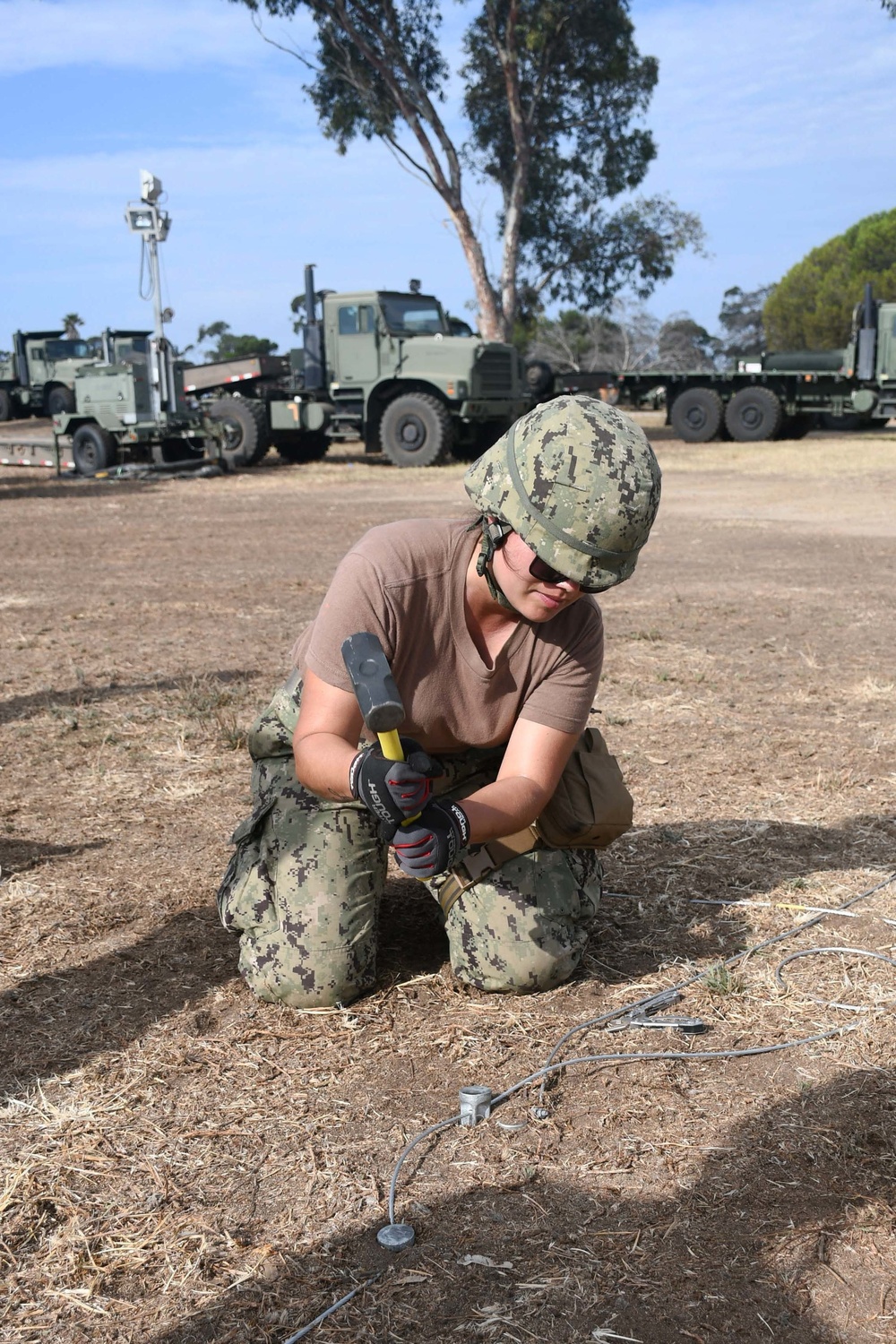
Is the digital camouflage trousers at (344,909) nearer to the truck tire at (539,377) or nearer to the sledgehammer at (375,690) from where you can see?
the sledgehammer at (375,690)

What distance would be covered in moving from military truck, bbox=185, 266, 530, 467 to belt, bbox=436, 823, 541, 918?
54.7 ft

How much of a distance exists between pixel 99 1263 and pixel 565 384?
24891mm

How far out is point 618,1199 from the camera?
2.18 metres

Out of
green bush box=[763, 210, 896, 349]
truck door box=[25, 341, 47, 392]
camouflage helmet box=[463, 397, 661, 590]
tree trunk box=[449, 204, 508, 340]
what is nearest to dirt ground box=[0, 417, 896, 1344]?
camouflage helmet box=[463, 397, 661, 590]

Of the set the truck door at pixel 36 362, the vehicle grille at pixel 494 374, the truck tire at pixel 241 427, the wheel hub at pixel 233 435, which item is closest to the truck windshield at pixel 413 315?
the vehicle grille at pixel 494 374

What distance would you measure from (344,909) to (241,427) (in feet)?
59.2

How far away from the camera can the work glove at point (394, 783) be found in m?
2.31

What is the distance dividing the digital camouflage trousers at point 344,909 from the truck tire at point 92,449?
16.8 m

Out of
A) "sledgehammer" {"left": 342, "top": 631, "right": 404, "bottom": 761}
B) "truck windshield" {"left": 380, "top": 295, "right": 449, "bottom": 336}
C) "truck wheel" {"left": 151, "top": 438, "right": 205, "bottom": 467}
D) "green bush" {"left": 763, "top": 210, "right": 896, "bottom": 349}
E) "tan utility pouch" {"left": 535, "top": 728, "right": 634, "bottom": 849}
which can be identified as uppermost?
"green bush" {"left": 763, "top": 210, "right": 896, "bottom": 349}

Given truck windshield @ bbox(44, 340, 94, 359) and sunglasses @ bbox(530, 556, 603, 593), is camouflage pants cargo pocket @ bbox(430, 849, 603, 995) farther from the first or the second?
truck windshield @ bbox(44, 340, 94, 359)

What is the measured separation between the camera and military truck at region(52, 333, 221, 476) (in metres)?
18.5

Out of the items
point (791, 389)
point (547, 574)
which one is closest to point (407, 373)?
point (791, 389)

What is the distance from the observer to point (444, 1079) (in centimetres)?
260

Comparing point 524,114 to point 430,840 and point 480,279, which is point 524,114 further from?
point 430,840
